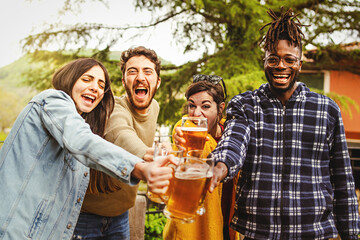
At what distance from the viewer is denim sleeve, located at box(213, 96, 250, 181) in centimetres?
158

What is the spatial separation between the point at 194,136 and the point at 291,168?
1.99 ft

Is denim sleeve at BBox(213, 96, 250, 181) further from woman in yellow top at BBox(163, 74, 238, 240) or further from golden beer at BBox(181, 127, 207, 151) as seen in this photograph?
woman in yellow top at BBox(163, 74, 238, 240)

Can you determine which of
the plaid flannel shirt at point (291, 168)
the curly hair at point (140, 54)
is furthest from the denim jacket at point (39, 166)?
the curly hair at point (140, 54)

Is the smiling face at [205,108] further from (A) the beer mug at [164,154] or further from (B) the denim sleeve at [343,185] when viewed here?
(A) the beer mug at [164,154]

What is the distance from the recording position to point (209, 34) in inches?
259

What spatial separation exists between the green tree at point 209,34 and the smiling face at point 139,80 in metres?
3.17

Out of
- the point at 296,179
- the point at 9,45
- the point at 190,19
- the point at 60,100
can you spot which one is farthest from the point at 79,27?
the point at 296,179

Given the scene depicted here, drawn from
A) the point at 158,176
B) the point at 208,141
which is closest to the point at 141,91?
the point at 208,141

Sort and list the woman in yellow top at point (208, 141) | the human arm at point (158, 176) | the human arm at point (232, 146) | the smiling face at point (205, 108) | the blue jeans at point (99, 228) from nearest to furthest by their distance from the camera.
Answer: the human arm at point (158, 176) < the human arm at point (232, 146) < the woman in yellow top at point (208, 141) < the blue jeans at point (99, 228) < the smiling face at point (205, 108)

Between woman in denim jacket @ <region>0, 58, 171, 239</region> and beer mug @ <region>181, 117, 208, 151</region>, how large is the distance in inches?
21.9

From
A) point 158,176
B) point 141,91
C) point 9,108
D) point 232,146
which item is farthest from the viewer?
point 9,108

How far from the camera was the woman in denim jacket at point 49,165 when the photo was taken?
127 centimetres

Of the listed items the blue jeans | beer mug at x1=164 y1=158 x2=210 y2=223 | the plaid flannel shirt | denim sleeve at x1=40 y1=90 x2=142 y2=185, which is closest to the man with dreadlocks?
the plaid flannel shirt

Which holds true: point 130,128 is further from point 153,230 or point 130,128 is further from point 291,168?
point 153,230
